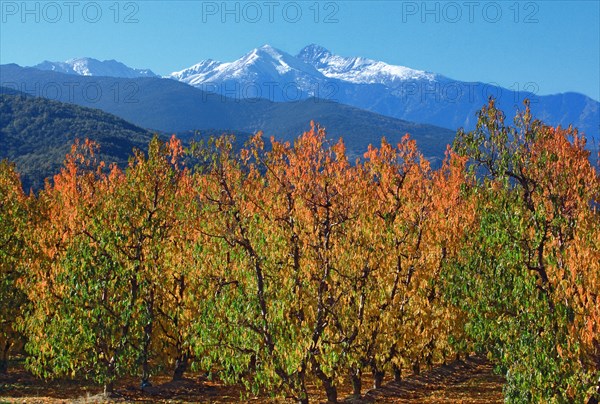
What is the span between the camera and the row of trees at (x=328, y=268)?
20.8 m

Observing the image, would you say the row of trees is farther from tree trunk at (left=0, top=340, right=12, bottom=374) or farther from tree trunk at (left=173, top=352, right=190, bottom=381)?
tree trunk at (left=0, top=340, right=12, bottom=374)

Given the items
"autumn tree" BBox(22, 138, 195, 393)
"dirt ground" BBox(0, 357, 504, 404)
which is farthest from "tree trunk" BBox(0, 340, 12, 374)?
"autumn tree" BBox(22, 138, 195, 393)

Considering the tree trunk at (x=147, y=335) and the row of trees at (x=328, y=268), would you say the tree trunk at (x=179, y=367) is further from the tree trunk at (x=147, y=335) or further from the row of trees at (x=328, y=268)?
the tree trunk at (x=147, y=335)

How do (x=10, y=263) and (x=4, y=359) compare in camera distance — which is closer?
(x=10, y=263)

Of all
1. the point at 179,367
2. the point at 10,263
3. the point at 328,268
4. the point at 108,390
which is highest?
the point at 10,263

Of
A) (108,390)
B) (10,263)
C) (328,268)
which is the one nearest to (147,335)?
(108,390)

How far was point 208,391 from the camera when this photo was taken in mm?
34156

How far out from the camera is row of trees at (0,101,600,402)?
20.8 metres

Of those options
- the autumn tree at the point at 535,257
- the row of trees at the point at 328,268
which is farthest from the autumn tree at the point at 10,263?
the autumn tree at the point at 535,257

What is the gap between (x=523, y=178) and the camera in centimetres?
2262

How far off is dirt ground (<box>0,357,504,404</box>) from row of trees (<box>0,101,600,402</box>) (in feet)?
5.60

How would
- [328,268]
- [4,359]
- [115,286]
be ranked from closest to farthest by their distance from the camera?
[328,268] < [115,286] < [4,359]

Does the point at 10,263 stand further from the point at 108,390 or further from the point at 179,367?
the point at 179,367

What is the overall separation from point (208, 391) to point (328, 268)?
14410 mm
